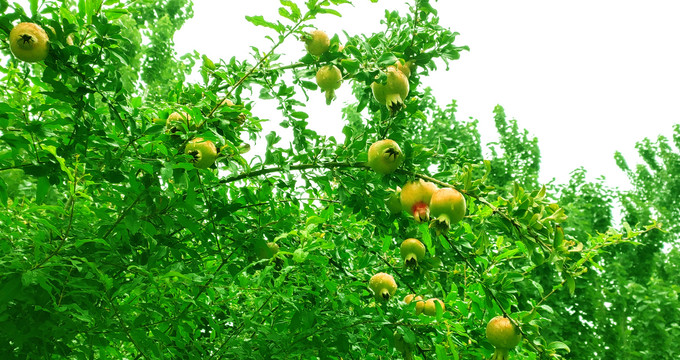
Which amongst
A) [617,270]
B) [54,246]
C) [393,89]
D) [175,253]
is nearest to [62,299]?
[54,246]

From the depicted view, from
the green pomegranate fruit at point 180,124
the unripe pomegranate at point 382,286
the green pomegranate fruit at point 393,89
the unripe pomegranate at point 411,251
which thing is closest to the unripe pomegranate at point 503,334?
the unripe pomegranate at point 411,251

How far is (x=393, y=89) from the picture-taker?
5.48ft

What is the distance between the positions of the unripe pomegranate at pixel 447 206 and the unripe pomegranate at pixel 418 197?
0.07 metres

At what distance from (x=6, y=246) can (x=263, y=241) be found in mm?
856

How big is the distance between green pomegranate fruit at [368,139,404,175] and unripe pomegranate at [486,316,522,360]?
67 cm

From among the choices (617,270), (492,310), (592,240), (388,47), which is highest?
(617,270)

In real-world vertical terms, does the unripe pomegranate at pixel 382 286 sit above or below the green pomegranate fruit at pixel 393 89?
below

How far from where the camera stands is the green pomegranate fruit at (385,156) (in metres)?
1.54

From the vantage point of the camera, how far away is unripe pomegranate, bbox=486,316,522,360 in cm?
163

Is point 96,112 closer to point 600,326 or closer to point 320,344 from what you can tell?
point 320,344

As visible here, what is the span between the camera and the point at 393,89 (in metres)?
1.67

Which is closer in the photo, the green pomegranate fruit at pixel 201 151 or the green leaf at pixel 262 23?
the green pomegranate fruit at pixel 201 151

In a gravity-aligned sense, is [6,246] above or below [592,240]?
below

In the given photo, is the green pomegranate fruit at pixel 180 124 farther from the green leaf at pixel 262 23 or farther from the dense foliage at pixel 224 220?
the green leaf at pixel 262 23
